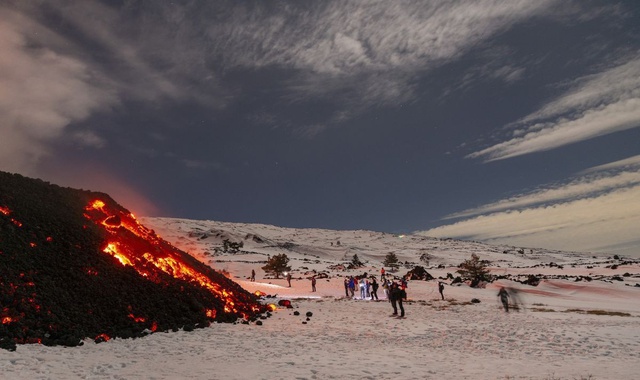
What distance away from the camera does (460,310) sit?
29.2 m

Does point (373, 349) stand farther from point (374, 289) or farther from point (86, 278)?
point (374, 289)

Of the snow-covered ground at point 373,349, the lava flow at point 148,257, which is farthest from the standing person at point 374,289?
the lava flow at point 148,257

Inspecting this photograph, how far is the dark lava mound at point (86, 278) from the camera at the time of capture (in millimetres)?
15805

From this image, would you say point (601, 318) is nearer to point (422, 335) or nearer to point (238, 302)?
point (422, 335)

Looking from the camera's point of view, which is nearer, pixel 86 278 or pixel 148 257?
pixel 86 278

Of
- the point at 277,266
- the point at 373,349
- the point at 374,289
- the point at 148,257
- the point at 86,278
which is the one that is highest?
the point at 277,266

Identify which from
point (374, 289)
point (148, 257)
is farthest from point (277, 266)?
point (148, 257)

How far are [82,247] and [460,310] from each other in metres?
25.4

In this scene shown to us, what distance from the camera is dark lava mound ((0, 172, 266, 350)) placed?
1580cm

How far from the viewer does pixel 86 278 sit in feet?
62.8

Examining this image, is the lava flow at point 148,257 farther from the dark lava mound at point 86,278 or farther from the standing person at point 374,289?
the standing person at point 374,289

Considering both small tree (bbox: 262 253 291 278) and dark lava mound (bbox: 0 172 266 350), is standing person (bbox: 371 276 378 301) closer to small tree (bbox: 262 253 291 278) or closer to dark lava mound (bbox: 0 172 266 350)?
dark lava mound (bbox: 0 172 266 350)

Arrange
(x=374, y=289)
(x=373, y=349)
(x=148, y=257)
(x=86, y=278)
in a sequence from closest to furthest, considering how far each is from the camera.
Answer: (x=373, y=349), (x=86, y=278), (x=148, y=257), (x=374, y=289)

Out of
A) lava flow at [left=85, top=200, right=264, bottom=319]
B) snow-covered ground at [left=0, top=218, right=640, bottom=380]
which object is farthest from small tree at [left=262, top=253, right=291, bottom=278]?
lava flow at [left=85, top=200, right=264, bottom=319]
